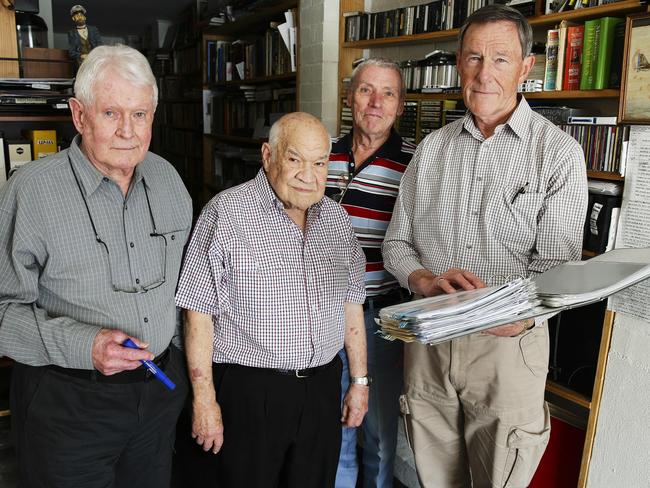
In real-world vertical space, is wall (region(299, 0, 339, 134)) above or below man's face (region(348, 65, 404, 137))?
above

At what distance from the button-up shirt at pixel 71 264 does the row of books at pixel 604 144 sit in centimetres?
147

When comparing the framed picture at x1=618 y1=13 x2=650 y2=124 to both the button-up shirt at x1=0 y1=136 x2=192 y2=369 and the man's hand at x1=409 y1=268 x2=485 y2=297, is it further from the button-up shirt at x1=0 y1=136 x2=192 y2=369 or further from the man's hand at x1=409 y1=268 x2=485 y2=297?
the button-up shirt at x1=0 y1=136 x2=192 y2=369

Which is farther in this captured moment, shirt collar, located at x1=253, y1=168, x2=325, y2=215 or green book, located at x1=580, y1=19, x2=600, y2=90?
green book, located at x1=580, y1=19, x2=600, y2=90

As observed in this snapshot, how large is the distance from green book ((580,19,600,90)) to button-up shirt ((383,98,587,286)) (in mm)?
531

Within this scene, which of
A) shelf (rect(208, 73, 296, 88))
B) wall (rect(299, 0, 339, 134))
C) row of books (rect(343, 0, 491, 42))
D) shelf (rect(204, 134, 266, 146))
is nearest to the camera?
row of books (rect(343, 0, 491, 42))

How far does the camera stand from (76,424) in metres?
1.48

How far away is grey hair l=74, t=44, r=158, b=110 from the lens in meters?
1.43

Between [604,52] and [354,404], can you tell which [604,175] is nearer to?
[604,52]

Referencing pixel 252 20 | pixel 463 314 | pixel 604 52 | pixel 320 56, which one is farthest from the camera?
pixel 252 20

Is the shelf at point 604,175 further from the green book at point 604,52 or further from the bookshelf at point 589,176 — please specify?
the green book at point 604,52

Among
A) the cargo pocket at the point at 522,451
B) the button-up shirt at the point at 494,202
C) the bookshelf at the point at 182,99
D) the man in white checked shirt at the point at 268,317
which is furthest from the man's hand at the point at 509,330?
the bookshelf at the point at 182,99

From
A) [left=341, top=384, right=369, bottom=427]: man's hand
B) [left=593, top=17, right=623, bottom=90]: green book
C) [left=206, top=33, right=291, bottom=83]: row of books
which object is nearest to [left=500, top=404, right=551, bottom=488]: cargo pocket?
[left=341, top=384, right=369, bottom=427]: man's hand

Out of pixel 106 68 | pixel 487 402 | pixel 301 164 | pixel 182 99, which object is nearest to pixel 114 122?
pixel 106 68

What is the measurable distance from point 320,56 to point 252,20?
135cm
